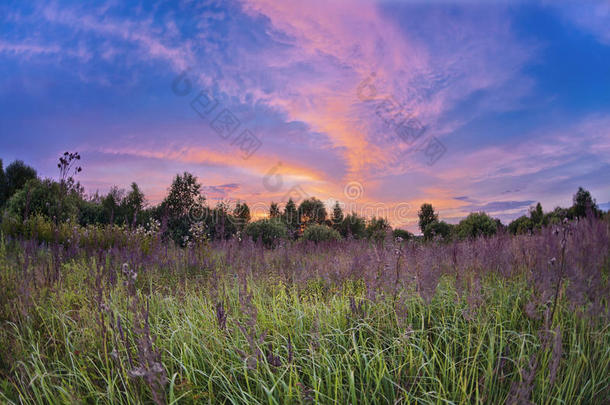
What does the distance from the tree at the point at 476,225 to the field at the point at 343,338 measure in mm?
6987

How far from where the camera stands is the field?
202 cm

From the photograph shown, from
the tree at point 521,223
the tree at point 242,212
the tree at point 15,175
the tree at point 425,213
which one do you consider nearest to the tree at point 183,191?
the tree at point 242,212

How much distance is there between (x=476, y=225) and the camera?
1181cm

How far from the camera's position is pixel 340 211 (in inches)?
803

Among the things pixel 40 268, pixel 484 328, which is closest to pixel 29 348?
pixel 40 268

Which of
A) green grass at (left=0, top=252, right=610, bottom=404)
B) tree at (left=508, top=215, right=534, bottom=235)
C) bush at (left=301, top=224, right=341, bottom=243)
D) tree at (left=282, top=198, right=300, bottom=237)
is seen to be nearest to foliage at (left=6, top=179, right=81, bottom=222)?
bush at (left=301, top=224, right=341, bottom=243)

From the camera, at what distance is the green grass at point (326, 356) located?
204 centimetres

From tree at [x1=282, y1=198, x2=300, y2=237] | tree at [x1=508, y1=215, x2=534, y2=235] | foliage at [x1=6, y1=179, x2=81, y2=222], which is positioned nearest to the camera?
foliage at [x1=6, y1=179, x2=81, y2=222]

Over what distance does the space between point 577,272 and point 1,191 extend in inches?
1502

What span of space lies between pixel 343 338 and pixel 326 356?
1.06ft

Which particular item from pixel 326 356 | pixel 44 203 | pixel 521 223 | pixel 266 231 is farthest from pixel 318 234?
pixel 326 356

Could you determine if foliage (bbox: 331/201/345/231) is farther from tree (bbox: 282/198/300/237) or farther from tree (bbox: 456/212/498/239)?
tree (bbox: 456/212/498/239)

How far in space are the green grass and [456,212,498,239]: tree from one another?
8.39m

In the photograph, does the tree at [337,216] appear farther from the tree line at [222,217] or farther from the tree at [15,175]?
the tree at [15,175]
